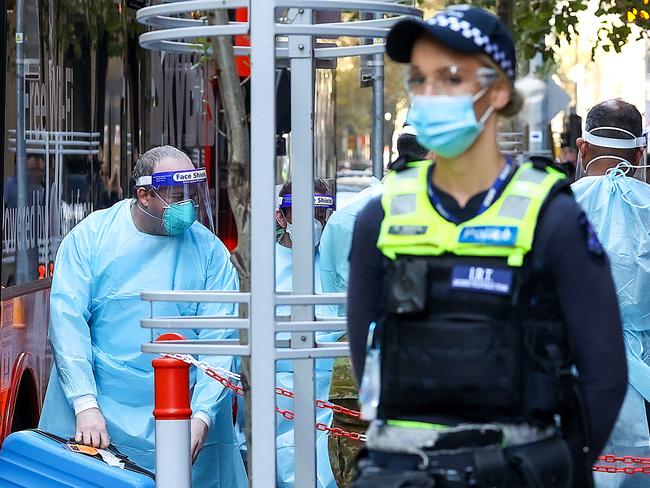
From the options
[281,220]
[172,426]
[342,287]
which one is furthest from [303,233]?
[281,220]

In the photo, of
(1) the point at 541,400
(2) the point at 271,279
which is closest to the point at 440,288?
(1) the point at 541,400

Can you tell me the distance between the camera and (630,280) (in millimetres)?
5641

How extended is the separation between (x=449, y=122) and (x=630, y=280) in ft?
9.06

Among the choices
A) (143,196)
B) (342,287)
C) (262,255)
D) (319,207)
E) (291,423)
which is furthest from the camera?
(319,207)

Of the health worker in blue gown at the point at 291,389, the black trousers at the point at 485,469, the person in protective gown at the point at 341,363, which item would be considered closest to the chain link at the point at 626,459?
the person in protective gown at the point at 341,363

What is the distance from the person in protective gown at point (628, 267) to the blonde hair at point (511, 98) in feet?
8.07

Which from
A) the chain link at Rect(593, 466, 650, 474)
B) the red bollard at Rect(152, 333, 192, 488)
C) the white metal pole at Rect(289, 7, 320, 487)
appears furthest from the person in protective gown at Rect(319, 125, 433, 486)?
the red bollard at Rect(152, 333, 192, 488)

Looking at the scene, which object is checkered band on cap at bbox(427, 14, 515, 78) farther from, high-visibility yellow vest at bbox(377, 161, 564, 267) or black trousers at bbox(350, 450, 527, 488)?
black trousers at bbox(350, 450, 527, 488)

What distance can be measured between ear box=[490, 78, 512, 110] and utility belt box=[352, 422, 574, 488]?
27.3 inches

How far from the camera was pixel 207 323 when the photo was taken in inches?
164

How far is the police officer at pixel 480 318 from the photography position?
298cm

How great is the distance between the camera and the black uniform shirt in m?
2.99

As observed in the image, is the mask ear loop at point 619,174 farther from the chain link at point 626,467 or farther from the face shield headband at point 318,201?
the face shield headband at point 318,201

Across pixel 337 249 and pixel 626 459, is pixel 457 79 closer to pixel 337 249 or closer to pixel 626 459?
pixel 626 459
